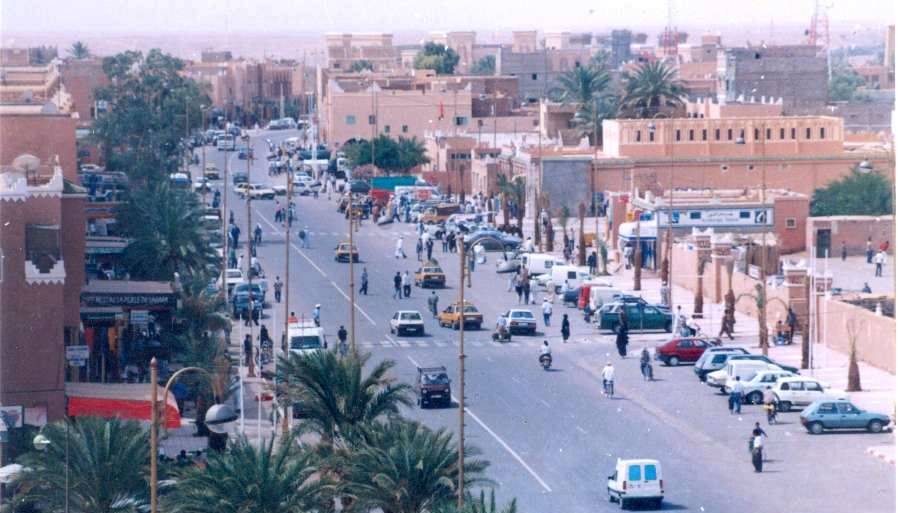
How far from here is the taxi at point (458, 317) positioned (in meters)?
40.1

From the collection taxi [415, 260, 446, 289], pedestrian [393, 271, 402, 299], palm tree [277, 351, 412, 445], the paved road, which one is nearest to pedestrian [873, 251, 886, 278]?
the paved road

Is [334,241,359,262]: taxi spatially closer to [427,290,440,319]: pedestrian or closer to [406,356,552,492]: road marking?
[427,290,440,319]: pedestrian

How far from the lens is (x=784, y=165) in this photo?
6084 cm

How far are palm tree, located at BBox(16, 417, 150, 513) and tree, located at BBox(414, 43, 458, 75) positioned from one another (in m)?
94.5

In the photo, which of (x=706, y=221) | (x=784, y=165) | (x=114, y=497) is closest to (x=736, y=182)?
(x=784, y=165)

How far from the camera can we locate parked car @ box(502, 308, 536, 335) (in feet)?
129

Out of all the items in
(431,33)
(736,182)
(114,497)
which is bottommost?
(114,497)

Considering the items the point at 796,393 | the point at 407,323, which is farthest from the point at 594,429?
the point at 407,323

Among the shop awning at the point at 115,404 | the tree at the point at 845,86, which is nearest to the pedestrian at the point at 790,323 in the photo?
the shop awning at the point at 115,404

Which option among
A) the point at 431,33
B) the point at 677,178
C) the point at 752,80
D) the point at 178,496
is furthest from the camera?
the point at 431,33

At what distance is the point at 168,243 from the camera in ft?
133

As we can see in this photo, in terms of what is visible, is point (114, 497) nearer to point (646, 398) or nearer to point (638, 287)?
point (646, 398)

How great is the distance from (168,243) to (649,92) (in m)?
32.2

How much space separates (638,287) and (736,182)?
52.7ft
